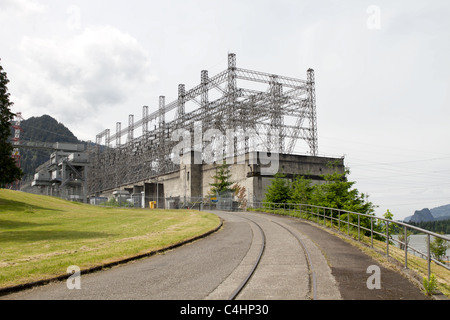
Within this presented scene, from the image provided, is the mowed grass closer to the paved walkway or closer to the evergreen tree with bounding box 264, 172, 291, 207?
the paved walkway

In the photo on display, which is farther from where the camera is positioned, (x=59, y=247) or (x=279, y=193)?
(x=279, y=193)

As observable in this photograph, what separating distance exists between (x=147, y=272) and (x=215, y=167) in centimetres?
4508

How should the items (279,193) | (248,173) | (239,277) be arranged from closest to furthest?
1. (239,277)
2. (279,193)
3. (248,173)

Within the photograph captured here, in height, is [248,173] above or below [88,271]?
above

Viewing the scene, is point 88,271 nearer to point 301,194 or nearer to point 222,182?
point 301,194

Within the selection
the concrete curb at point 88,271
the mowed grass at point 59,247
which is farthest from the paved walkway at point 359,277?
the mowed grass at point 59,247

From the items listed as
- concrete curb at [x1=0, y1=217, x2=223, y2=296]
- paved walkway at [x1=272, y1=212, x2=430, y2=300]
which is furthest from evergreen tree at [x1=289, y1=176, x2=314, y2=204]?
concrete curb at [x1=0, y1=217, x2=223, y2=296]

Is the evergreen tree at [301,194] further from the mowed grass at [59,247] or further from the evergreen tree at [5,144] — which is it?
the evergreen tree at [5,144]

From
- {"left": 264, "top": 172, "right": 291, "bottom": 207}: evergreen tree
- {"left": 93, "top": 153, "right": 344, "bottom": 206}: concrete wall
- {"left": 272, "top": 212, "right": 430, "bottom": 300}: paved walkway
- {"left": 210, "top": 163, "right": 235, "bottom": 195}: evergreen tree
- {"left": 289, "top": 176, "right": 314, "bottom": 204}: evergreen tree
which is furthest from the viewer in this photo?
{"left": 210, "top": 163, "right": 235, "bottom": 195}: evergreen tree

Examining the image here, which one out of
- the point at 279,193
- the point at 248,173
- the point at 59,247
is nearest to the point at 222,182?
the point at 248,173

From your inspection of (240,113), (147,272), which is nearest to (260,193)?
(240,113)

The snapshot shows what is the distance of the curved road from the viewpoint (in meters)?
8.82

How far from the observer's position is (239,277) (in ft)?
34.2

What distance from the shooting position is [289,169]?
50875mm
